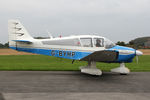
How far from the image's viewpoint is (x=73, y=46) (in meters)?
10.4

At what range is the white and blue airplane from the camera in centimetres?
993

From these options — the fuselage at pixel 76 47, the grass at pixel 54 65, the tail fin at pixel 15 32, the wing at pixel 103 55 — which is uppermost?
the tail fin at pixel 15 32

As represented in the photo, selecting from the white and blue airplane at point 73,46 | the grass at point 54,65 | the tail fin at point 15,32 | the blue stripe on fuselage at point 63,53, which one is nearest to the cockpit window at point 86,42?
the white and blue airplane at point 73,46

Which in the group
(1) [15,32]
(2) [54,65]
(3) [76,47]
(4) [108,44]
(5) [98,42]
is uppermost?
(1) [15,32]

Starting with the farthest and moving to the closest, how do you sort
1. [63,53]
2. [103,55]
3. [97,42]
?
1. [63,53]
2. [97,42]
3. [103,55]

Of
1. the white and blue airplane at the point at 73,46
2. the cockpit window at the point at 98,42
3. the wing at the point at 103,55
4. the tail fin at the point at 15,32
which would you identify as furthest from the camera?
the tail fin at the point at 15,32

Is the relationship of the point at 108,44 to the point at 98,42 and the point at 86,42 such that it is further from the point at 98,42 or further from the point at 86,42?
the point at 86,42

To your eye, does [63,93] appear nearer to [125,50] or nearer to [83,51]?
[83,51]

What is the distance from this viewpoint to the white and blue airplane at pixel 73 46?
993 cm

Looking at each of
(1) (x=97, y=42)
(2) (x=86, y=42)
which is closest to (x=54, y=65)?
(2) (x=86, y=42)

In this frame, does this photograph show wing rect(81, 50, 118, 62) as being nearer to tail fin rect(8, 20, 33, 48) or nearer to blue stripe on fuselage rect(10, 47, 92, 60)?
blue stripe on fuselage rect(10, 47, 92, 60)

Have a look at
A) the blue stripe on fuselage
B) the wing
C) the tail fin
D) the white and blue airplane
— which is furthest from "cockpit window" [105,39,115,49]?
the tail fin

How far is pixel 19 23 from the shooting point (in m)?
11.1

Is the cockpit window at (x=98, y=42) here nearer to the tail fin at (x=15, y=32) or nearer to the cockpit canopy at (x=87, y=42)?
the cockpit canopy at (x=87, y=42)
